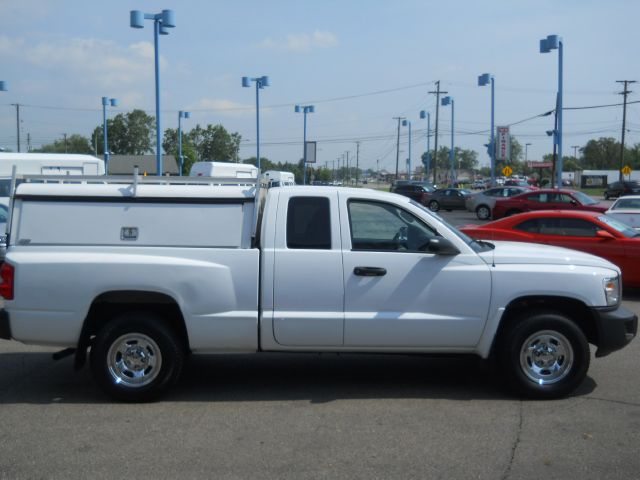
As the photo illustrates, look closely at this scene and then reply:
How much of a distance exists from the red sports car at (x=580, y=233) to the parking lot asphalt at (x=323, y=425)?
4.34 m

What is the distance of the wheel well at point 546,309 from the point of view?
651 centimetres

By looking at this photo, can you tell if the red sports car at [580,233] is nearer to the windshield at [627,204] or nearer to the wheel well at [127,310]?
the windshield at [627,204]

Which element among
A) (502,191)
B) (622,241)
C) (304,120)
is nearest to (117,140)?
(304,120)

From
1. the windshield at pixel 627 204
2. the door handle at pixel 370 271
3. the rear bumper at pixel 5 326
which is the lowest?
the rear bumper at pixel 5 326

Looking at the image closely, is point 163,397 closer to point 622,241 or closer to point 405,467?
point 405,467

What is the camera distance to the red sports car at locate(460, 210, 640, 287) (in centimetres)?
1179

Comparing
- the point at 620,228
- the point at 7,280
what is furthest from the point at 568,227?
the point at 7,280

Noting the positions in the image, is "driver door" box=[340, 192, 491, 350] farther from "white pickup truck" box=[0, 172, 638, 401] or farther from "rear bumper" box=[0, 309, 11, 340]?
"rear bumper" box=[0, 309, 11, 340]

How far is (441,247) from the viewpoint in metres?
6.35

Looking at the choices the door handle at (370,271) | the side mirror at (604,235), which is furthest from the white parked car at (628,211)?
Result: the door handle at (370,271)

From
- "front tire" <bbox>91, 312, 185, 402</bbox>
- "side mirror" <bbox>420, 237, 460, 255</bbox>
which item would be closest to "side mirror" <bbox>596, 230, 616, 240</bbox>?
"side mirror" <bbox>420, 237, 460, 255</bbox>

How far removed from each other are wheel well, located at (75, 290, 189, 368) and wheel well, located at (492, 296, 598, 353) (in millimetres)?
2808

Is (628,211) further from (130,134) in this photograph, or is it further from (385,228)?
(130,134)

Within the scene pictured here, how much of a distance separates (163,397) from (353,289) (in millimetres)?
1943
